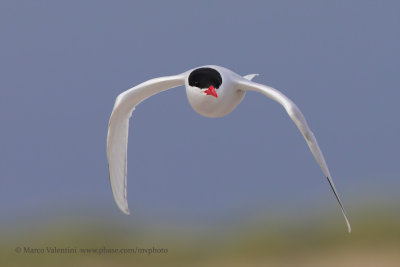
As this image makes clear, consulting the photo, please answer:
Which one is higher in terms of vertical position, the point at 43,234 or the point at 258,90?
the point at 43,234

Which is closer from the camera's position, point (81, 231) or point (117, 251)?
point (117, 251)

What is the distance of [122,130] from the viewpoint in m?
11.9

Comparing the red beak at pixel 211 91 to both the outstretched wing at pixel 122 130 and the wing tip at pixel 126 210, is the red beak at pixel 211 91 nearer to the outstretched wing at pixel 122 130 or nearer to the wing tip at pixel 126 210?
the outstretched wing at pixel 122 130

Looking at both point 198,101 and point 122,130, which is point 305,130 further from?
point 122,130

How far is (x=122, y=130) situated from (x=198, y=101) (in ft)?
6.36

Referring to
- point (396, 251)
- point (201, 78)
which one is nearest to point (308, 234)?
point (396, 251)

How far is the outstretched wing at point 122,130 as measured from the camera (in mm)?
11281

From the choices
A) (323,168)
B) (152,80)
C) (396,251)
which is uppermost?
(152,80)

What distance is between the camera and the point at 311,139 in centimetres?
970

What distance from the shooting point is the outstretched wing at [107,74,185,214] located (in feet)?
37.0

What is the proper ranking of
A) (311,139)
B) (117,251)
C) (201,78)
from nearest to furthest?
(311,139) → (201,78) → (117,251)

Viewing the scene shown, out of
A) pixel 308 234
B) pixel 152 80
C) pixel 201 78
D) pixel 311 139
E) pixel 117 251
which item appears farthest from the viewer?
pixel 308 234

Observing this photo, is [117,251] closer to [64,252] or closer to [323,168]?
[64,252]

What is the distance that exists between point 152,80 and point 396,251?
6.59 m
